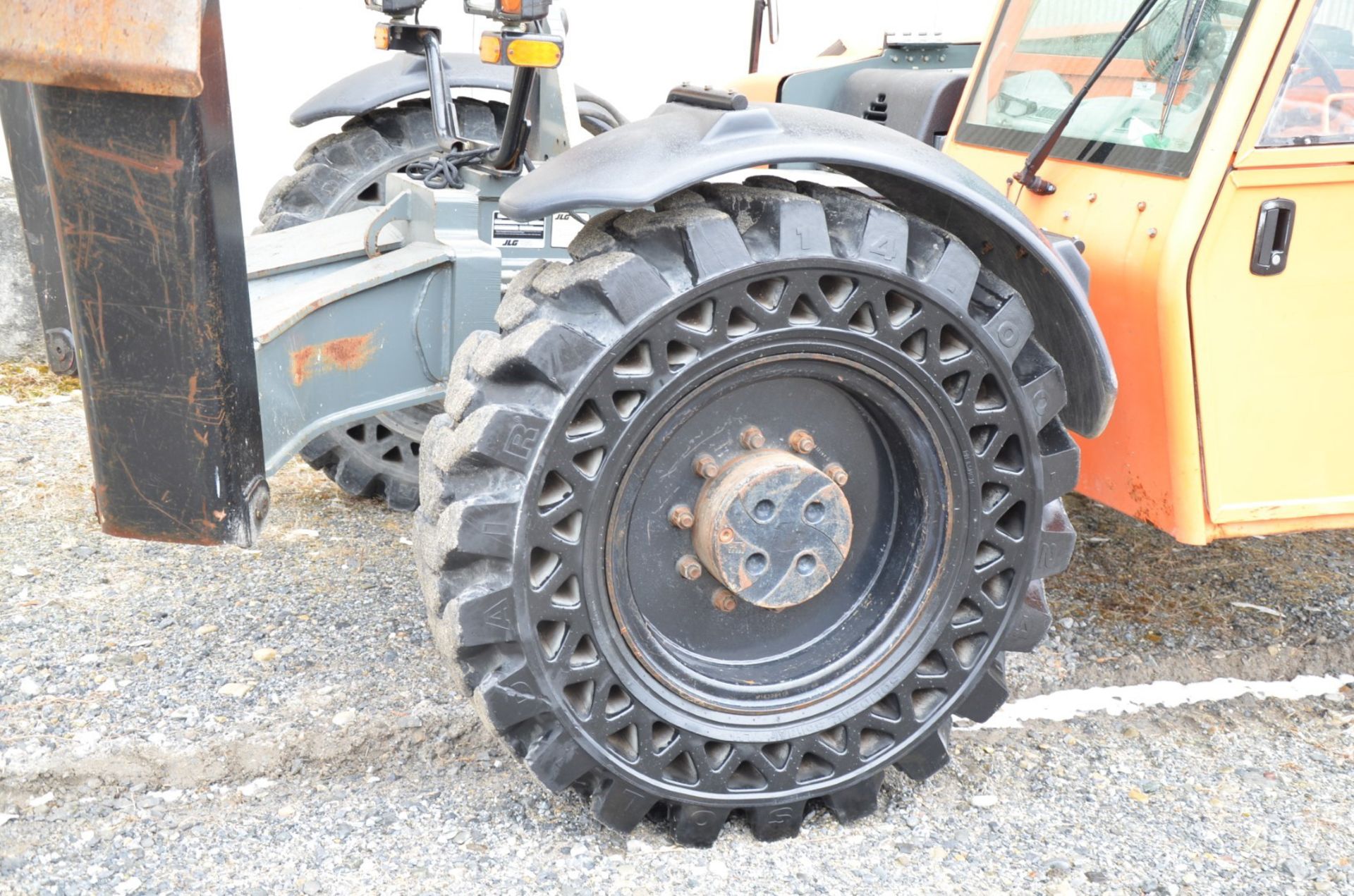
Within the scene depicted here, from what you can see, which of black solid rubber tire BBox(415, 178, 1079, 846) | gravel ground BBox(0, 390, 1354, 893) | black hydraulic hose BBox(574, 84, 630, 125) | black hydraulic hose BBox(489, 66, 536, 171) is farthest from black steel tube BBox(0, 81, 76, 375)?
black hydraulic hose BBox(574, 84, 630, 125)

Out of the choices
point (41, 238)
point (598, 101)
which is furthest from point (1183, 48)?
point (41, 238)

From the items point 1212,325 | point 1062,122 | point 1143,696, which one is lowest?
point 1143,696

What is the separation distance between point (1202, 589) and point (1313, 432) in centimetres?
123

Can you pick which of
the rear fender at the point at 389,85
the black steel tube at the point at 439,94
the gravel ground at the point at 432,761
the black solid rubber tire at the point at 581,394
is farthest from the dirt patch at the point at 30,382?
the black solid rubber tire at the point at 581,394

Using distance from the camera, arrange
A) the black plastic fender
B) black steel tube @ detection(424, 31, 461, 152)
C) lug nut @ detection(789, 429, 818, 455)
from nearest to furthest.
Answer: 1. the black plastic fender
2. lug nut @ detection(789, 429, 818, 455)
3. black steel tube @ detection(424, 31, 461, 152)

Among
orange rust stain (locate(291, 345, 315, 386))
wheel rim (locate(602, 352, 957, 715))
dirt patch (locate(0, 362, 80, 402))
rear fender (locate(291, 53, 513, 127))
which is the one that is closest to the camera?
wheel rim (locate(602, 352, 957, 715))

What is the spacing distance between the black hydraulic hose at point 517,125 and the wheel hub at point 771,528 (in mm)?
1208

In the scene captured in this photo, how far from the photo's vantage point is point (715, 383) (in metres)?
2.20

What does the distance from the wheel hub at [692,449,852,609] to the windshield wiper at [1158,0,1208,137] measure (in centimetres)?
109

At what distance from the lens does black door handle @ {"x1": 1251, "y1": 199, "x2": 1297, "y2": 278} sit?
239cm

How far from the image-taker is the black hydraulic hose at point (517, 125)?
2975mm

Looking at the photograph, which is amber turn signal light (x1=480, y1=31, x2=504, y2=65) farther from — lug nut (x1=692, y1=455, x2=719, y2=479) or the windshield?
the windshield

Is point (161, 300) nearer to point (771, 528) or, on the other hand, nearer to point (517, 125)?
point (771, 528)

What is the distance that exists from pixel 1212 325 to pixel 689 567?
115 cm
